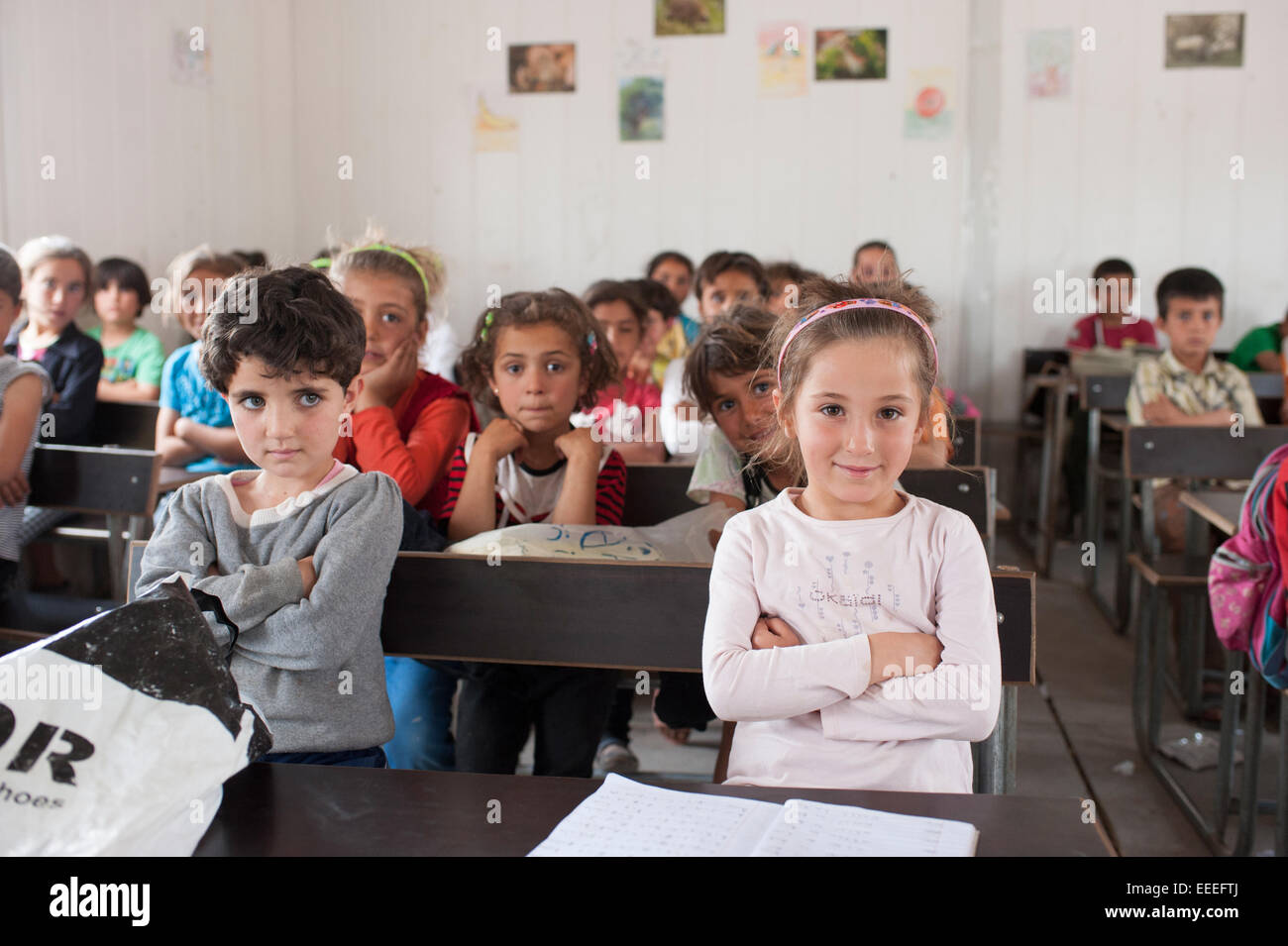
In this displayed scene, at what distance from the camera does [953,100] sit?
5906 mm

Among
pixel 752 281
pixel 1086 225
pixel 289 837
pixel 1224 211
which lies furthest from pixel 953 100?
pixel 289 837

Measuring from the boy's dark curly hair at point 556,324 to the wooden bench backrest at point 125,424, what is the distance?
5.24 feet

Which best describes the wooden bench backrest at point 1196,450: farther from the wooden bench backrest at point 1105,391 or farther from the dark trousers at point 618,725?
the wooden bench backrest at point 1105,391

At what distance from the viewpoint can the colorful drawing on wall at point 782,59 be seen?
6000 mm

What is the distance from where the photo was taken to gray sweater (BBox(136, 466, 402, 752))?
1.30 m

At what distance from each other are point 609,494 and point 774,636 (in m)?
0.84

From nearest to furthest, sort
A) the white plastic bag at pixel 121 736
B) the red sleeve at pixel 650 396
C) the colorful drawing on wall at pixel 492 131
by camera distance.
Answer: the white plastic bag at pixel 121 736 → the red sleeve at pixel 650 396 → the colorful drawing on wall at pixel 492 131

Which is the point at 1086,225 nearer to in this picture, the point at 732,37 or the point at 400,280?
the point at 732,37

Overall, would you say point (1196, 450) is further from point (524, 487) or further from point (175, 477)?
point (175, 477)

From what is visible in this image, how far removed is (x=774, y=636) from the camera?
4.13ft

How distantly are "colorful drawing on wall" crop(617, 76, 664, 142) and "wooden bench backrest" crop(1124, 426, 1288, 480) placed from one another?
13.0ft

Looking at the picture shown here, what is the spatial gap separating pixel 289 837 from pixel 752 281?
3.18 meters

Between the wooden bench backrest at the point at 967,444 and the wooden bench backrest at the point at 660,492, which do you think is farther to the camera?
the wooden bench backrest at the point at 967,444

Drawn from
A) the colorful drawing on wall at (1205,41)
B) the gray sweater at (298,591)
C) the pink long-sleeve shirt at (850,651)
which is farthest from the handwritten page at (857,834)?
the colorful drawing on wall at (1205,41)
